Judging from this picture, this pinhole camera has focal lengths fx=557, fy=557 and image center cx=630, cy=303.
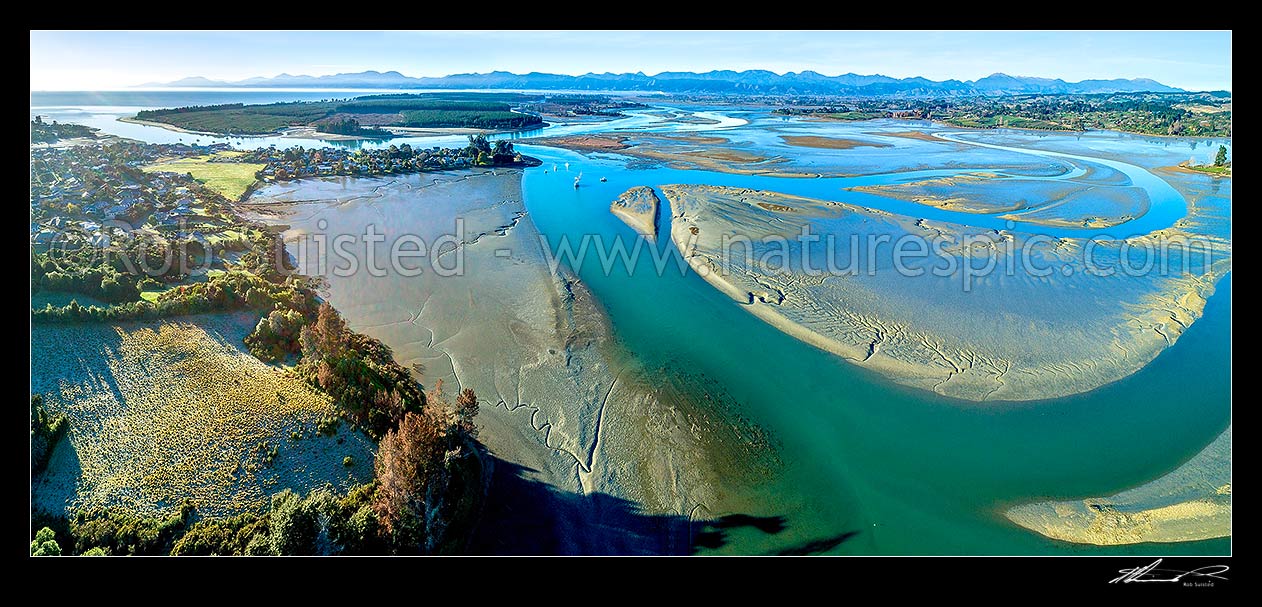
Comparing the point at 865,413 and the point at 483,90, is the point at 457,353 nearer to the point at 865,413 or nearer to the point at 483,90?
the point at 865,413

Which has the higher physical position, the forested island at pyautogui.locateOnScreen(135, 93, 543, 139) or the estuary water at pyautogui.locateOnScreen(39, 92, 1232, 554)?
the forested island at pyautogui.locateOnScreen(135, 93, 543, 139)

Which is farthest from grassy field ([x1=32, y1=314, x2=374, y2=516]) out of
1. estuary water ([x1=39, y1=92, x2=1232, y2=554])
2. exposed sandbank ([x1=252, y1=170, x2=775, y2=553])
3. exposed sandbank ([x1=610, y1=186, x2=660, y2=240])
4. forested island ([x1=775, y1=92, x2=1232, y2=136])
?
forested island ([x1=775, y1=92, x2=1232, y2=136])

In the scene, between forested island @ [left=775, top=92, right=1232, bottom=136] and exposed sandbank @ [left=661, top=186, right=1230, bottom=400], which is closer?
exposed sandbank @ [left=661, top=186, right=1230, bottom=400]

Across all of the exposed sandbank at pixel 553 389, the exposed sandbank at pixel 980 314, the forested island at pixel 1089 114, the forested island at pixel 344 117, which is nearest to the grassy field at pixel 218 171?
the forested island at pixel 344 117

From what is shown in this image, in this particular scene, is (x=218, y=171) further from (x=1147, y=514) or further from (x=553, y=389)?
(x=1147, y=514)

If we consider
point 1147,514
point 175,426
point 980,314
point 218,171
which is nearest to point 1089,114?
point 980,314

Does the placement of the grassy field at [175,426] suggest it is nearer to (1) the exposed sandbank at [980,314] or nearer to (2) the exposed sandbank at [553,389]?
(2) the exposed sandbank at [553,389]
